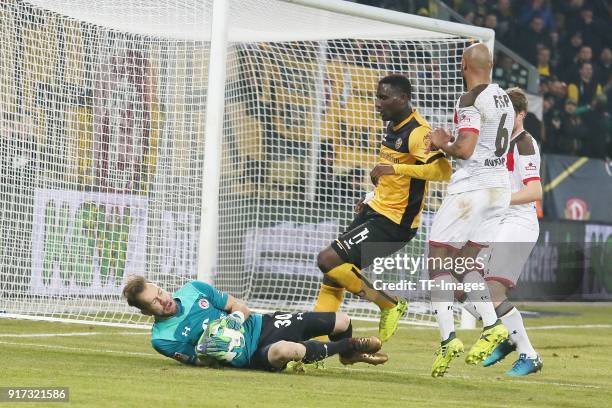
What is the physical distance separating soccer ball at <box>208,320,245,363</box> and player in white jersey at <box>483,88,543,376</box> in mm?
1852

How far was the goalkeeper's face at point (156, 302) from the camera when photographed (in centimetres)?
759

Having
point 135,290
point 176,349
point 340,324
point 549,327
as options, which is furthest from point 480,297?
point 549,327

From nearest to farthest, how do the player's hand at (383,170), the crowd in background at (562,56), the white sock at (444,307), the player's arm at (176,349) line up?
the player's arm at (176,349) → the white sock at (444,307) → the player's hand at (383,170) → the crowd in background at (562,56)

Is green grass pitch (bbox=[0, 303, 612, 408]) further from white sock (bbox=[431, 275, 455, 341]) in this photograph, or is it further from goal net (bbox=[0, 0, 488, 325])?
goal net (bbox=[0, 0, 488, 325])

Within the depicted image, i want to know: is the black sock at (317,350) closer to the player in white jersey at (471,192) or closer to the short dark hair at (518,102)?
the player in white jersey at (471,192)

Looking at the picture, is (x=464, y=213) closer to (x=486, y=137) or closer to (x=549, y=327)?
(x=486, y=137)

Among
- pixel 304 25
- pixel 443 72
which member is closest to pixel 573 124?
pixel 443 72

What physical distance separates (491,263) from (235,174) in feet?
16.6

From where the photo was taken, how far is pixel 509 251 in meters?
8.79

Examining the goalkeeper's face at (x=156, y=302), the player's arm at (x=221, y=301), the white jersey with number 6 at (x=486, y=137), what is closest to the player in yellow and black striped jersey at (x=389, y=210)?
the white jersey with number 6 at (x=486, y=137)

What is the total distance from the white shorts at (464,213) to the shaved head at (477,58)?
82 cm

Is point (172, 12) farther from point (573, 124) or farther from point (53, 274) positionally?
point (573, 124)

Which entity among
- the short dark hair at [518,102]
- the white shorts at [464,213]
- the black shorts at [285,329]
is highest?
the short dark hair at [518,102]

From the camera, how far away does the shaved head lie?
800 centimetres
